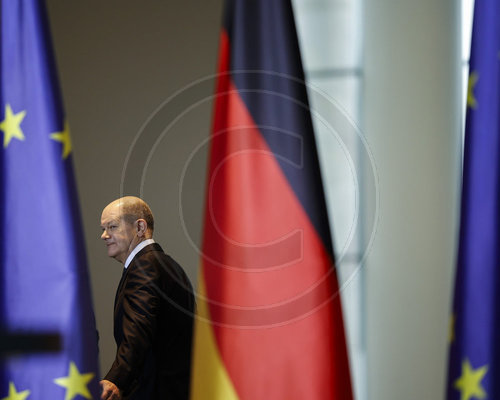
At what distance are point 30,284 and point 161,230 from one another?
2.41 metres

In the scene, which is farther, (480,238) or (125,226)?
(125,226)

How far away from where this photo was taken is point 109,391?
2422 millimetres

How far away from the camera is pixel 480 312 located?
6.26 ft

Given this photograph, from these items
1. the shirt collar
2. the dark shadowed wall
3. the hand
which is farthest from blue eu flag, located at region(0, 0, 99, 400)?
the dark shadowed wall

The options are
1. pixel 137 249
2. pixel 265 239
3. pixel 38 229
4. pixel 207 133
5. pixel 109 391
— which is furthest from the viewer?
pixel 207 133

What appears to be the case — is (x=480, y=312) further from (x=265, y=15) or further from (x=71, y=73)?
(x=71, y=73)

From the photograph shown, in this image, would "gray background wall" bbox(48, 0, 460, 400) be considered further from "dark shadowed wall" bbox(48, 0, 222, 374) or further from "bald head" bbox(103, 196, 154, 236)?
"bald head" bbox(103, 196, 154, 236)

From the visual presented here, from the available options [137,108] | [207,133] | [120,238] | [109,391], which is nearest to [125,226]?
[120,238]

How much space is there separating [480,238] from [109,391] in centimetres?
122

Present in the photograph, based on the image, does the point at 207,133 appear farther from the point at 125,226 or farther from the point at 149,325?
the point at 149,325

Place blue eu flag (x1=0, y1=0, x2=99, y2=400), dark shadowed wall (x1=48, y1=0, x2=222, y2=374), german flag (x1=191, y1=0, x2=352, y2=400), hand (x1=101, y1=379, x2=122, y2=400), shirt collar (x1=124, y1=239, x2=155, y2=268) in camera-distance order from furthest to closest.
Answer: dark shadowed wall (x1=48, y1=0, x2=222, y2=374), shirt collar (x1=124, y1=239, x2=155, y2=268), hand (x1=101, y1=379, x2=122, y2=400), german flag (x1=191, y1=0, x2=352, y2=400), blue eu flag (x1=0, y1=0, x2=99, y2=400)

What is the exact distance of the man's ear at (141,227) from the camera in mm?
2793

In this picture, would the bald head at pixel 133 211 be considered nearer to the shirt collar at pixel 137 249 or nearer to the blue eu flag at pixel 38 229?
the shirt collar at pixel 137 249

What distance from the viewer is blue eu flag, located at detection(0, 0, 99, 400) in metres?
1.83
